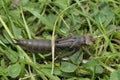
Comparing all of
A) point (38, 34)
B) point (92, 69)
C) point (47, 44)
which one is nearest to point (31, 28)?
point (38, 34)

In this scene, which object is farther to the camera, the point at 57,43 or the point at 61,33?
the point at 61,33

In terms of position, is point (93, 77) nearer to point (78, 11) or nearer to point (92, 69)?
point (92, 69)

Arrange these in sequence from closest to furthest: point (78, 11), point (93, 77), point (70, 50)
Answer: point (93, 77), point (70, 50), point (78, 11)

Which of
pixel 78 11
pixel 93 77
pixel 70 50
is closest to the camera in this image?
pixel 93 77
